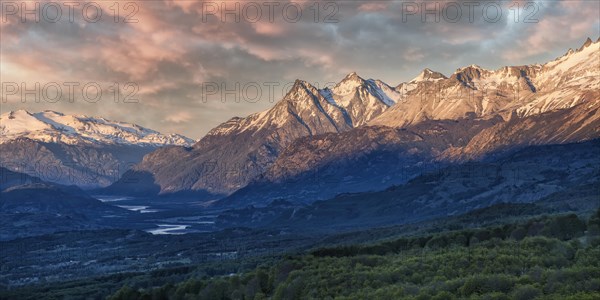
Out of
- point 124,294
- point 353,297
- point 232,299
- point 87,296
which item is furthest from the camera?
point 87,296

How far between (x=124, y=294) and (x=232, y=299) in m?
38.8

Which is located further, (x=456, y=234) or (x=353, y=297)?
(x=456, y=234)

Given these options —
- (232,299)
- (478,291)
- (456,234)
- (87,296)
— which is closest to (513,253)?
(478,291)

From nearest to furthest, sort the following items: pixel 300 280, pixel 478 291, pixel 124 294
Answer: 1. pixel 478 291
2. pixel 300 280
3. pixel 124 294

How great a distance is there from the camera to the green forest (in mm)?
55781

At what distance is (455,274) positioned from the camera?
72.1 metres

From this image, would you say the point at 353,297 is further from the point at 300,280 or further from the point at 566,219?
the point at 566,219

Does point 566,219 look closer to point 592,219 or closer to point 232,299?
point 592,219

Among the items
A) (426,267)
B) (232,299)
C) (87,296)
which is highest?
(426,267)

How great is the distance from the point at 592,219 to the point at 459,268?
2408 inches

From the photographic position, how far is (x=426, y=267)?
78.1m

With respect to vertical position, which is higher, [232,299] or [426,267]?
[426,267]

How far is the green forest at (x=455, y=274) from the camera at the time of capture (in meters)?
55.8

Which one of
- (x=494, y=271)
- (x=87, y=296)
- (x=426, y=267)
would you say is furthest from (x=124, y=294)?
(x=494, y=271)
